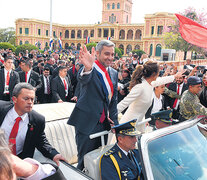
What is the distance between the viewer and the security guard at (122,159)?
2082mm

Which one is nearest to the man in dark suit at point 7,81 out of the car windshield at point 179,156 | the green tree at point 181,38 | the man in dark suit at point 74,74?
the man in dark suit at point 74,74

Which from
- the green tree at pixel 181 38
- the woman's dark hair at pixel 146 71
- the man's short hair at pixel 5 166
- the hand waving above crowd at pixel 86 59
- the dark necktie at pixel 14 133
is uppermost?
the green tree at pixel 181 38

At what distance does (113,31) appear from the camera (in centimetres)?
7169

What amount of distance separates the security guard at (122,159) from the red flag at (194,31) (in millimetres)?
4397

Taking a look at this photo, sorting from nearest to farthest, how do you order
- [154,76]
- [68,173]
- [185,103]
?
1. [68,173]
2. [154,76]
3. [185,103]

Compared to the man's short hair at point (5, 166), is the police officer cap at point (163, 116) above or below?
below

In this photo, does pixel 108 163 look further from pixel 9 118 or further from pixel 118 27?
pixel 118 27

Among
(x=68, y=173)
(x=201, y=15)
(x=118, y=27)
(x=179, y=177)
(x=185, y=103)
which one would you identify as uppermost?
(x=118, y=27)

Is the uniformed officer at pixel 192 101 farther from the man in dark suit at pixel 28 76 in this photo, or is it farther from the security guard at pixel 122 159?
the man in dark suit at pixel 28 76

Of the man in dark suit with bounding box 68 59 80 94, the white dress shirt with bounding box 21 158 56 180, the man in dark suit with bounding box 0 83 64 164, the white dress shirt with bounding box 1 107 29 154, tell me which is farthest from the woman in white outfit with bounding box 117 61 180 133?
the man in dark suit with bounding box 68 59 80 94

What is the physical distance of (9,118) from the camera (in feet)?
7.91

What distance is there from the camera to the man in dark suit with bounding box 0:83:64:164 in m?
2.38

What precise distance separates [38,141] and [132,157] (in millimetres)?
1074

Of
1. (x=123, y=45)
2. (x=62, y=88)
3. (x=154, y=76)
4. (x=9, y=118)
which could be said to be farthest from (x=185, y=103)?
(x=123, y=45)
